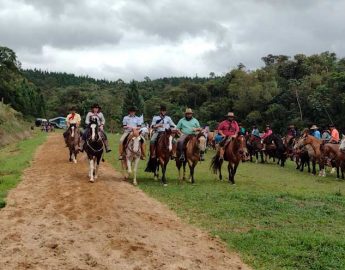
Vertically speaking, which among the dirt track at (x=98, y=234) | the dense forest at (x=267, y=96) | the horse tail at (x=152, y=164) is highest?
the dense forest at (x=267, y=96)

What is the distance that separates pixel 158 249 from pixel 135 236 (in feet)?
2.77

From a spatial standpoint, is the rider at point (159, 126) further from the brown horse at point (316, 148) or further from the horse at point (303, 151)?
the horse at point (303, 151)

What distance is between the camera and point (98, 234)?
8156 millimetres

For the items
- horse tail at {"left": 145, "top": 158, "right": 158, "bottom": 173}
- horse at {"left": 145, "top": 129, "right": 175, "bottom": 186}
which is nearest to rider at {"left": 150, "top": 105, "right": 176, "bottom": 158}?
horse at {"left": 145, "top": 129, "right": 175, "bottom": 186}

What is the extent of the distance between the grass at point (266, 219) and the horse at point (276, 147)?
33.7ft

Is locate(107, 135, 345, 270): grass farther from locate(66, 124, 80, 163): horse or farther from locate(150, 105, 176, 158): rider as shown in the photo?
locate(66, 124, 80, 163): horse

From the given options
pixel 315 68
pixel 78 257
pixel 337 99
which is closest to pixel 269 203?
pixel 78 257

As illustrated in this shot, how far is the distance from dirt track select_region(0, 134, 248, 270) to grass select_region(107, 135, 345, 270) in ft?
Result: 1.61

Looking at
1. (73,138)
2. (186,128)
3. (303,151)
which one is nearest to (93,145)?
(186,128)

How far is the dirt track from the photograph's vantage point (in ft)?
22.3

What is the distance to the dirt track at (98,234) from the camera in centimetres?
679

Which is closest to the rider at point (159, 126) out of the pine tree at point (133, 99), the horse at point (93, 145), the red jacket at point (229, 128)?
the horse at point (93, 145)

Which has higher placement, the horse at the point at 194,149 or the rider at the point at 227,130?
the rider at the point at 227,130

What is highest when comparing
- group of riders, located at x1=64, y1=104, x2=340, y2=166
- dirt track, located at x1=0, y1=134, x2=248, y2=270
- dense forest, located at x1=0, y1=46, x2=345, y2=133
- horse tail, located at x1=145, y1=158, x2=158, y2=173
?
dense forest, located at x1=0, y1=46, x2=345, y2=133
